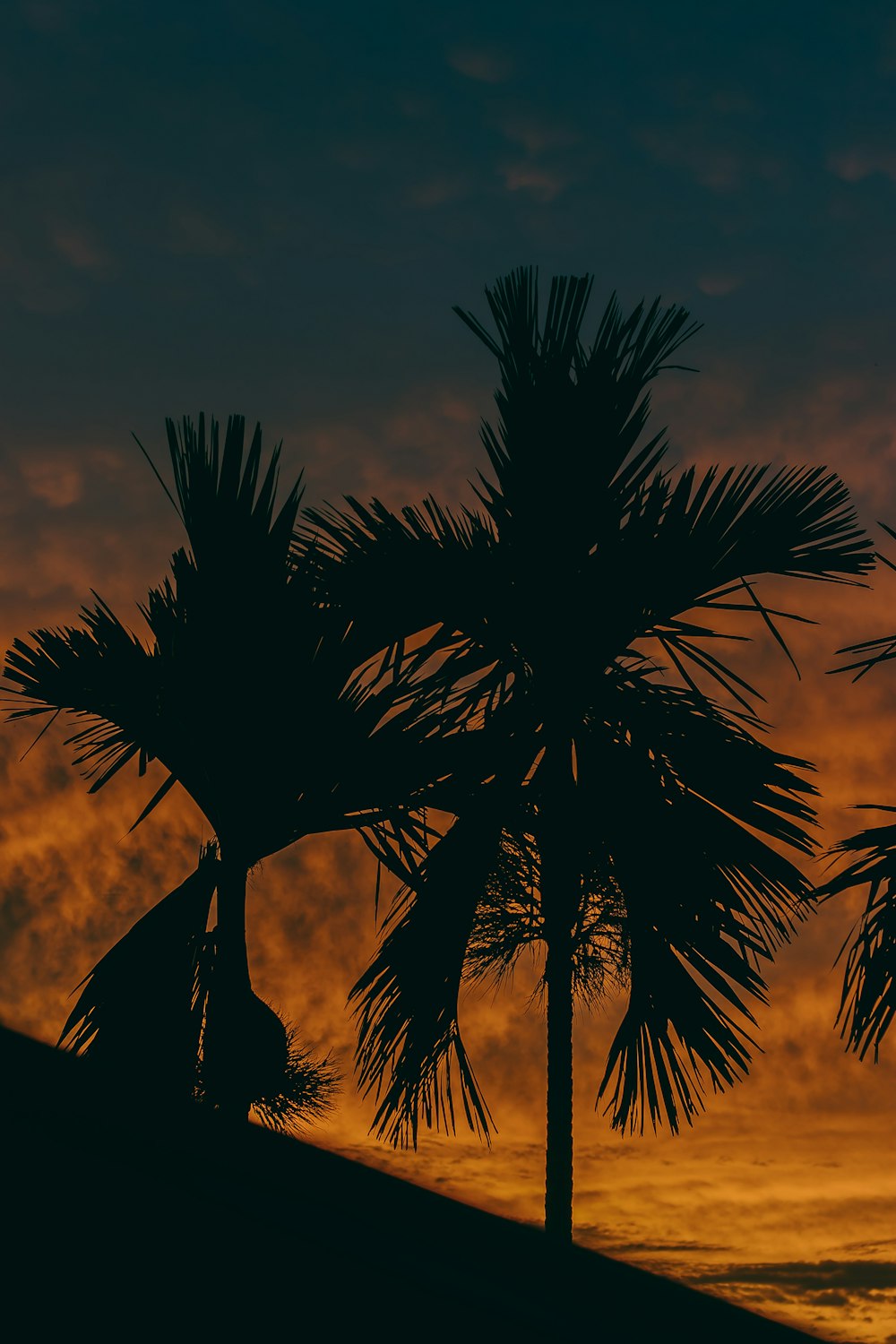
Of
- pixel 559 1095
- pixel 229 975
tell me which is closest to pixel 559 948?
pixel 559 1095

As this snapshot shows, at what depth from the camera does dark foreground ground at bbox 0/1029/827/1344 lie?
11.4 feet

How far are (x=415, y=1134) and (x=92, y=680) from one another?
431cm

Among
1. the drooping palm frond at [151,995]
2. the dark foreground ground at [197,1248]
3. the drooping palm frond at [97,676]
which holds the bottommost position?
the dark foreground ground at [197,1248]

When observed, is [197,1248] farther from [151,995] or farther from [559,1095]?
[151,995]

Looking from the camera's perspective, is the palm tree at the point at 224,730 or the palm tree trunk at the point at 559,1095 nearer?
the palm tree trunk at the point at 559,1095

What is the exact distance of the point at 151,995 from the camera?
8719mm

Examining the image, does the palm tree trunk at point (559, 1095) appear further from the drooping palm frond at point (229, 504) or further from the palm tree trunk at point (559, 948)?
the drooping palm frond at point (229, 504)

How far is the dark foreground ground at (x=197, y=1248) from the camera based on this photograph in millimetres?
3477

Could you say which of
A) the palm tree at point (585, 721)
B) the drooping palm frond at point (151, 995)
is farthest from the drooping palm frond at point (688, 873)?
the drooping palm frond at point (151, 995)

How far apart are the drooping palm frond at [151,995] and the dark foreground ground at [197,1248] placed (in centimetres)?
514

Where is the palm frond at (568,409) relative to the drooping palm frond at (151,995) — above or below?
above

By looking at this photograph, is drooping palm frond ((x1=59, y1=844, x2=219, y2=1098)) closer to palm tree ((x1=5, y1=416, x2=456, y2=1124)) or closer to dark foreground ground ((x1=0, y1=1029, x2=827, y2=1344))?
palm tree ((x1=5, y1=416, x2=456, y2=1124))

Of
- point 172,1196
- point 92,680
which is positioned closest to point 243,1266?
point 172,1196

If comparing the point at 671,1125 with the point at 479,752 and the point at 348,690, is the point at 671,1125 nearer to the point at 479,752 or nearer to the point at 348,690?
the point at 479,752
